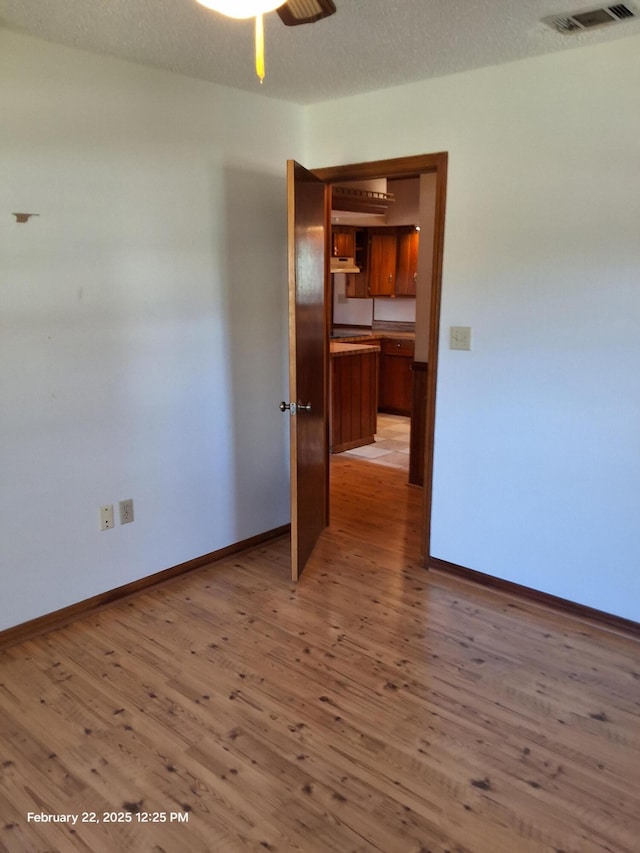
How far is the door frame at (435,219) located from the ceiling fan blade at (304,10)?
1315 millimetres

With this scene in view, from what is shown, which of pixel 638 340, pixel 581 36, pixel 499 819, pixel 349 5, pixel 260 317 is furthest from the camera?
pixel 260 317

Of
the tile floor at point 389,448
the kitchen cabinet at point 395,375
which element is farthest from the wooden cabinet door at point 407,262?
the tile floor at point 389,448

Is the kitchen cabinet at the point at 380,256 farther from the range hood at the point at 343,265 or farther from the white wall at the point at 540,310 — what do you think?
the white wall at the point at 540,310

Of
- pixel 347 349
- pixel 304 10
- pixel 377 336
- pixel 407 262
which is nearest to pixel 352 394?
pixel 347 349

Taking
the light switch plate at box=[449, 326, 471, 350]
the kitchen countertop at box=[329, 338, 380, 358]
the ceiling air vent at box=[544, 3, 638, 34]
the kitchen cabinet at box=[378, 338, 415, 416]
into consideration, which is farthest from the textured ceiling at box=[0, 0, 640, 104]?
the kitchen cabinet at box=[378, 338, 415, 416]

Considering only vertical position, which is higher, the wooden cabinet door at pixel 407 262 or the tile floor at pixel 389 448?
the wooden cabinet door at pixel 407 262

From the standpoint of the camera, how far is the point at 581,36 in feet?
7.82

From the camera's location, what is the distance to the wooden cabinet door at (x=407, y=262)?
7168 mm

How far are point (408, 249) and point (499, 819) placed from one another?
630 centimetres

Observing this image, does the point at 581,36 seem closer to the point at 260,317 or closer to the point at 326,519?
the point at 260,317

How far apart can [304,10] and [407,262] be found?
5.57 m

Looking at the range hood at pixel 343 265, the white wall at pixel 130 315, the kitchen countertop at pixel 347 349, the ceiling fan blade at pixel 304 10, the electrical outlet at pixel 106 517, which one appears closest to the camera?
the ceiling fan blade at pixel 304 10

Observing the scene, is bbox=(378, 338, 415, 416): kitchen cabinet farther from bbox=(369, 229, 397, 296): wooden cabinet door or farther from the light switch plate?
the light switch plate

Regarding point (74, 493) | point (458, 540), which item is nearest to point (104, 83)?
point (74, 493)
